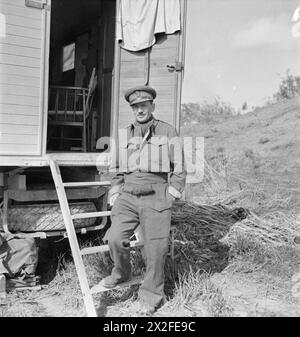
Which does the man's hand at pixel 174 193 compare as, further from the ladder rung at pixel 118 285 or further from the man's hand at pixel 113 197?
the ladder rung at pixel 118 285

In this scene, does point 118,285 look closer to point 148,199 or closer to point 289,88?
point 148,199

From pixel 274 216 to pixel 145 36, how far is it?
3375 millimetres

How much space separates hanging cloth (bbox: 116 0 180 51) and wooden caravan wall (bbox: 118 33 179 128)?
86 mm

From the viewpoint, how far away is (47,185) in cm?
458

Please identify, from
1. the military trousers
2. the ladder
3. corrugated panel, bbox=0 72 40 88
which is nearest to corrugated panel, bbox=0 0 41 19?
corrugated panel, bbox=0 72 40 88

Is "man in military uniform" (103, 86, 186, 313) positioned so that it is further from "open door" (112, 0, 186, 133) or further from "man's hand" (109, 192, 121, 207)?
"open door" (112, 0, 186, 133)

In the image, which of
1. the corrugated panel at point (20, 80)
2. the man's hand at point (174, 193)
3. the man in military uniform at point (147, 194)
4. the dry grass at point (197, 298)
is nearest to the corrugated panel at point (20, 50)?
the corrugated panel at point (20, 80)

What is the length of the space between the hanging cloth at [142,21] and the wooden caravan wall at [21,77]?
94 centimetres

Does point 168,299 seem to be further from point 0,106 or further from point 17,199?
point 0,106

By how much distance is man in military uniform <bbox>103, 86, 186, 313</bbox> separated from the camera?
340 centimetres

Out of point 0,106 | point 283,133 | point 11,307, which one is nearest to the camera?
point 11,307

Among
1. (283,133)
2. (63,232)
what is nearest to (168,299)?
(63,232)

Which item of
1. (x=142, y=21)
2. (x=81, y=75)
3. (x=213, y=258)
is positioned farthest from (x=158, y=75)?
(x=81, y=75)

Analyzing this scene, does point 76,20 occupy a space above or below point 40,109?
above
